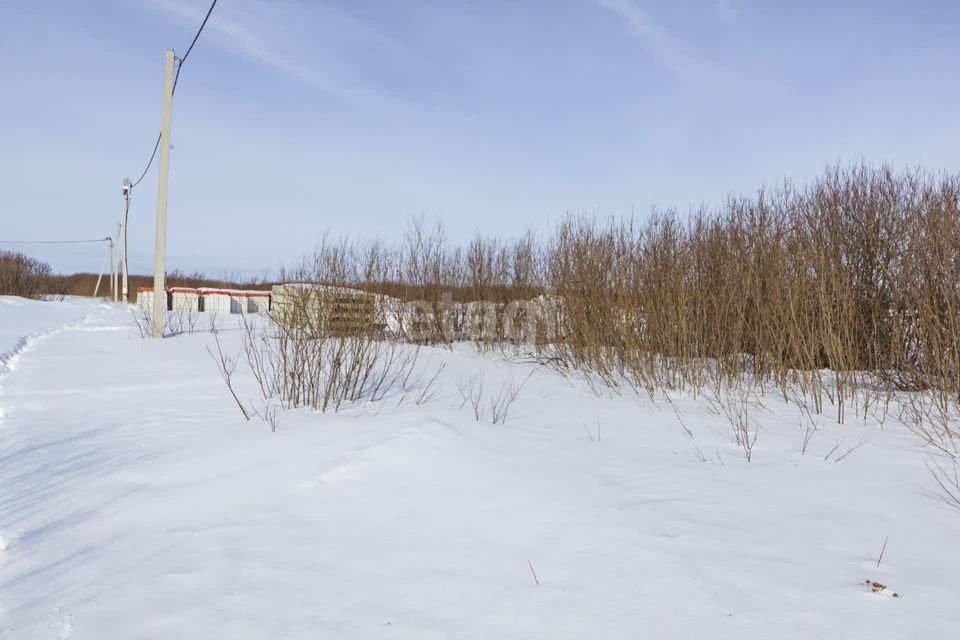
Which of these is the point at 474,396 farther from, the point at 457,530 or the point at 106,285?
the point at 106,285

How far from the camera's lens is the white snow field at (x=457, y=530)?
1828mm

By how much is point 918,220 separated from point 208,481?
7.09 meters

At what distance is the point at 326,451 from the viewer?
3340 millimetres

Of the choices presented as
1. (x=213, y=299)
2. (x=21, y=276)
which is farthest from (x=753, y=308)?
(x=21, y=276)

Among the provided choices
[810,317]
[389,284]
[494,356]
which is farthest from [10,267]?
[810,317]

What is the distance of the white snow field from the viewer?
183 cm

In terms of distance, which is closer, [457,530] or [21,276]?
[457,530]

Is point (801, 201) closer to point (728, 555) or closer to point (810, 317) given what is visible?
point (810, 317)

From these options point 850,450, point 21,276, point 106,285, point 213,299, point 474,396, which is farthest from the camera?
point 106,285

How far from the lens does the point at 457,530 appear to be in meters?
2.44

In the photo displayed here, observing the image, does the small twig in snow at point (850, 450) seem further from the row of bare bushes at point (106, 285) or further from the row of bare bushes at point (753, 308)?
the row of bare bushes at point (106, 285)

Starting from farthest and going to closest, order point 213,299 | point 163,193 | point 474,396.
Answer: point 213,299 < point 163,193 < point 474,396

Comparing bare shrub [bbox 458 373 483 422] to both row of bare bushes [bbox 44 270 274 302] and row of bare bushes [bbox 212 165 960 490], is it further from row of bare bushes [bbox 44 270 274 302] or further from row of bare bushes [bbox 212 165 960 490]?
row of bare bushes [bbox 44 270 274 302]

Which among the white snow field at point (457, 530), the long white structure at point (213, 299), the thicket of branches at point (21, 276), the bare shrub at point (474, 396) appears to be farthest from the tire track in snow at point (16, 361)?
the thicket of branches at point (21, 276)
